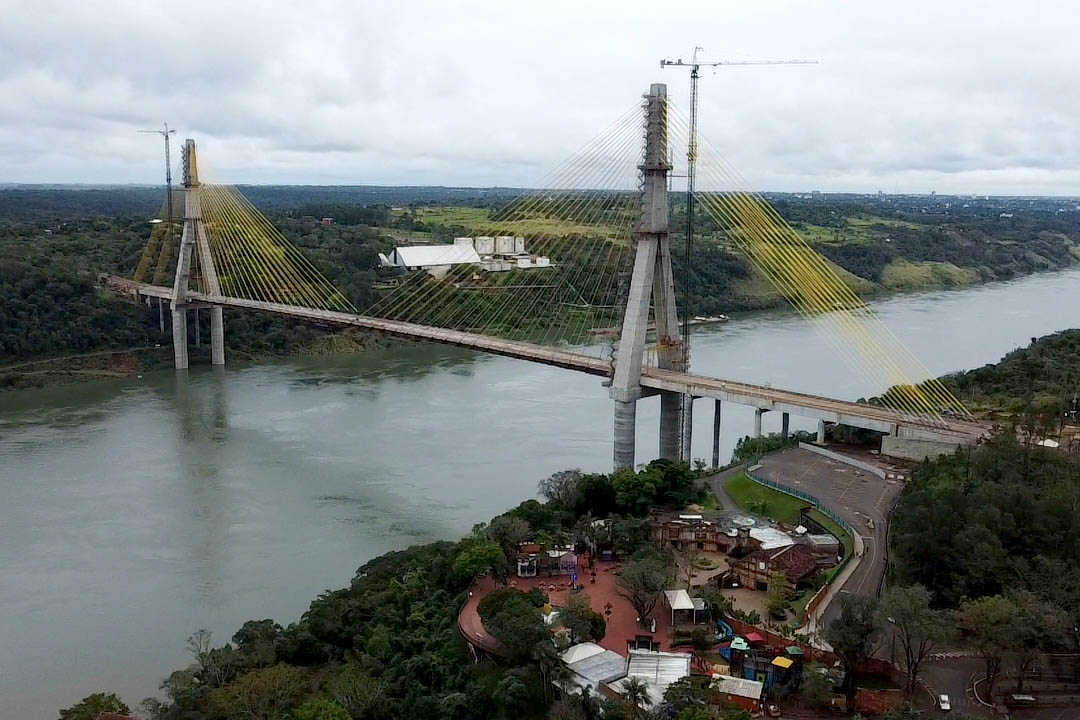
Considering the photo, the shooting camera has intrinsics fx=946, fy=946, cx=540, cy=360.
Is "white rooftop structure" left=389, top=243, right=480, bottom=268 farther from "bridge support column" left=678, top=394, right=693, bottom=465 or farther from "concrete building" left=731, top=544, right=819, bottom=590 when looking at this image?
"concrete building" left=731, top=544, right=819, bottom=590

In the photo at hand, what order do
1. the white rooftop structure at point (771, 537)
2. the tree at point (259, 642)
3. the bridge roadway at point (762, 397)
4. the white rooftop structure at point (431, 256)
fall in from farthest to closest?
the white rooftop structure at point (431, 256) < the bridge roadway at point (762, 397) < the white rooftop structure at point (771, 537) < the tree at point (259, 642)

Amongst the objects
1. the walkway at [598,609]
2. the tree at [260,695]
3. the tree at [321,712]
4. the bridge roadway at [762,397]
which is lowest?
the tree at [260,695]

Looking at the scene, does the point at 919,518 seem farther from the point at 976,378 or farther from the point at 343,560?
the point at 976,378

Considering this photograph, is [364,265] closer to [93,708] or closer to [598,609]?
[598,609]

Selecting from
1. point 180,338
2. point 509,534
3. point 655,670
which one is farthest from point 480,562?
point 180,338

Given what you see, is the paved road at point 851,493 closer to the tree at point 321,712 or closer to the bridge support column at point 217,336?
the tree at point 321,712

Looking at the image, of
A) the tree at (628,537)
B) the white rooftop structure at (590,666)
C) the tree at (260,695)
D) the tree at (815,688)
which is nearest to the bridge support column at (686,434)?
the tree at (628,537)

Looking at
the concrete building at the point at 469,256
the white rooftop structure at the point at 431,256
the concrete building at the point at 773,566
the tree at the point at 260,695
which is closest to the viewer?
the tree at the point at 260,695

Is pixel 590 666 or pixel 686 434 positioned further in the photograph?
pixel 686 434
